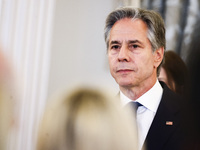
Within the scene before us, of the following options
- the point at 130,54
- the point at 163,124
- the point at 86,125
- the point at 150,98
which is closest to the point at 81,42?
the point at 130,54

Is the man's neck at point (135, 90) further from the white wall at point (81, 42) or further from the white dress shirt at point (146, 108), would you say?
the white wall at point (81, 42)

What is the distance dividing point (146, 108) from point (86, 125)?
109cm

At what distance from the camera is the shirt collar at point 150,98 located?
5.79 feet

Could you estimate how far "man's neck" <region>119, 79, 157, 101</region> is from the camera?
1841mm

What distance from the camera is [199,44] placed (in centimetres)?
68

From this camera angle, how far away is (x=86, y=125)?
70 centimetres

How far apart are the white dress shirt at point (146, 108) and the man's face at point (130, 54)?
7 centimetres

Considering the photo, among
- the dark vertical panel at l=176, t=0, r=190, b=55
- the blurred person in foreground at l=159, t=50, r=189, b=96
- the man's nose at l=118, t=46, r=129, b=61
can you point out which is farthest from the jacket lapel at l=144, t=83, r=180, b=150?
the dark vertical panel at l=176, t=0, r=190, b=55

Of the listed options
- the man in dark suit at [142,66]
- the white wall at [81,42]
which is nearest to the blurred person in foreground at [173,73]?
the man in dark suit at [142,66]

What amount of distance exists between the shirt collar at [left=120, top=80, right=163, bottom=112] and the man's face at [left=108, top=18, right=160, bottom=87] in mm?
63

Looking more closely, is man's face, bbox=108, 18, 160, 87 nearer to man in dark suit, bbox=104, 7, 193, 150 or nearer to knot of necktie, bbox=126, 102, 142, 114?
man in dark suit, bbox=104, 7, 193, 150

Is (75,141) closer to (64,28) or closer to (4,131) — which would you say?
(4,131)

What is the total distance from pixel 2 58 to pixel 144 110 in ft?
3.49

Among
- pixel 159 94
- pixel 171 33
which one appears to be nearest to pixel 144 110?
pixel 159 94
